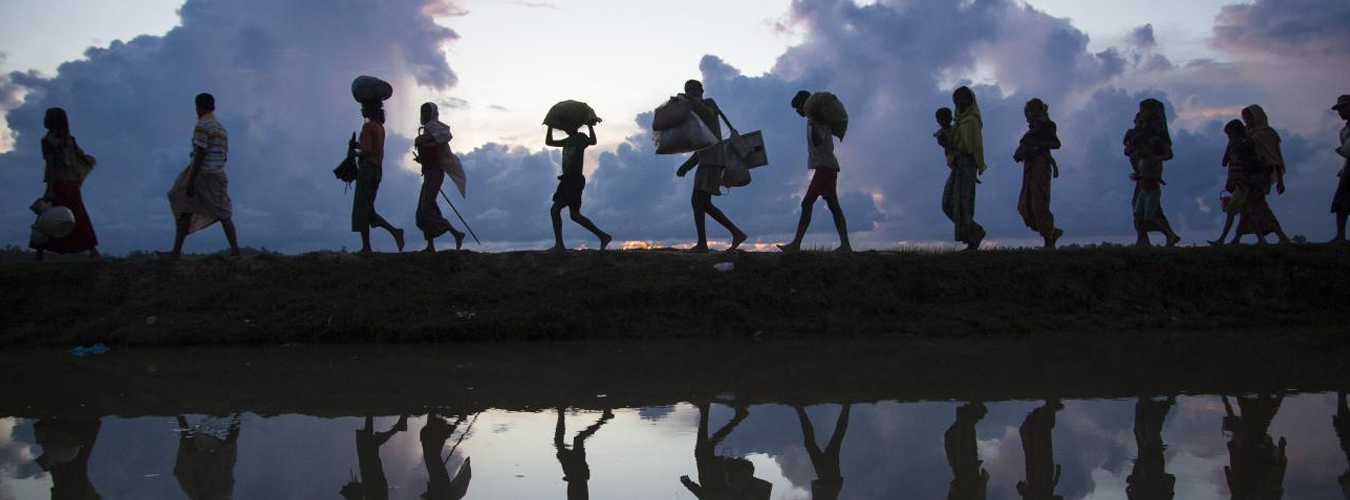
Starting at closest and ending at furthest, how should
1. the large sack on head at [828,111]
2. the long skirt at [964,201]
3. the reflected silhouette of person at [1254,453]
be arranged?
the reflected silhouette of person at [1254,453] → the large sack on head at [828,111] → the long skirt at [964,201]

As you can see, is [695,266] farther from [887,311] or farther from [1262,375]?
[1262,375]

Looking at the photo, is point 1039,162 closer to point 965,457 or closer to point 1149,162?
point 1149,162

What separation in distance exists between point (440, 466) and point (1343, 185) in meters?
11.8

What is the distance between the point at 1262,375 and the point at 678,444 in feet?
13.7

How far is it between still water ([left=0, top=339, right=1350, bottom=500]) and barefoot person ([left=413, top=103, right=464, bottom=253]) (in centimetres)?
323

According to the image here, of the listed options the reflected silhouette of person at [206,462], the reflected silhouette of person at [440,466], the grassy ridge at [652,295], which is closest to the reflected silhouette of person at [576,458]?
the reflected silhouette of person at [440,466]

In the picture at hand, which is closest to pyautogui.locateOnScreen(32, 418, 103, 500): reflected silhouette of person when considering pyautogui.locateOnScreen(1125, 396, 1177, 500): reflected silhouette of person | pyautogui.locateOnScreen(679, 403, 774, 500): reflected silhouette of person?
pyautogui.locateOnScreen(679, 403, 774, 500): reflected silhouette of person

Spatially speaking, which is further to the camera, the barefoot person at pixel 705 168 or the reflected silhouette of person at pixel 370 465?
the barefoot person at pixel 705 168

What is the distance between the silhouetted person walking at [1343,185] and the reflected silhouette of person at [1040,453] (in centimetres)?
865

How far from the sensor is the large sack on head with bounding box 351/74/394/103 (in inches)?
394

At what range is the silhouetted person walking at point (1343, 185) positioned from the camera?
444 inches

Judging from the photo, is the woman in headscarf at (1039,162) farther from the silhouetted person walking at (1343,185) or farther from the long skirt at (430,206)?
the long skirt at (430,206)

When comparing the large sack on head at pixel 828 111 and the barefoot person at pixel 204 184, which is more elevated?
the large sack on head at pixel 828 111

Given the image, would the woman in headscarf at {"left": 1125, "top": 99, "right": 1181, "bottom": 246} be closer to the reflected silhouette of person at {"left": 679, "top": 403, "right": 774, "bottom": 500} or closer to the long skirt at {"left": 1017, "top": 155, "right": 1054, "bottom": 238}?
the long skirt at {"left": 1017, "top": 155, "right": 1054, "bottom": 238}
